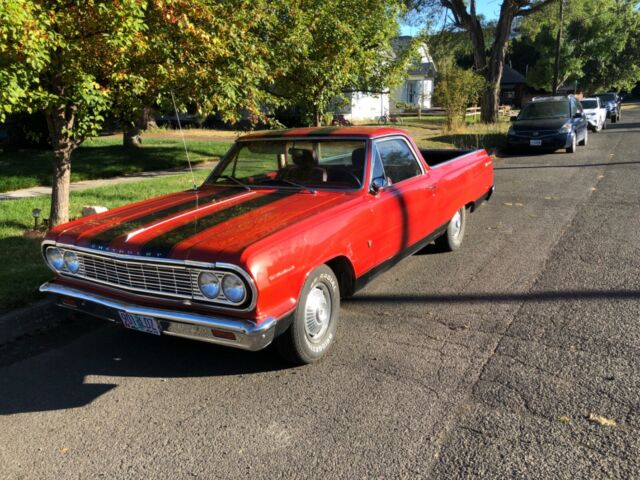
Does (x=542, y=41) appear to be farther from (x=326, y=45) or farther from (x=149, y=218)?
(x=149, y=218)

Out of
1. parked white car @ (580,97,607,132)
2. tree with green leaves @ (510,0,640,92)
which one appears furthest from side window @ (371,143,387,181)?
tree with green leaves @ (510,0,640,92)

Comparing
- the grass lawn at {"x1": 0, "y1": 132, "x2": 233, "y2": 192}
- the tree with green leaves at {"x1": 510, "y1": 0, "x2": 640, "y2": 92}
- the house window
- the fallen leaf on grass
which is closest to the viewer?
the fallen leaf on grass

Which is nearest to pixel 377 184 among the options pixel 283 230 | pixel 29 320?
pixel 283 230

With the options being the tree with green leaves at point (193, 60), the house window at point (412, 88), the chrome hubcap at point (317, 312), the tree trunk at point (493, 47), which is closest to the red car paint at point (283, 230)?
the chrome hubcap at point (317, 312)

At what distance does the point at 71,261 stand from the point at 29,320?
1.04 meters

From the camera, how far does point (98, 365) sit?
391cm

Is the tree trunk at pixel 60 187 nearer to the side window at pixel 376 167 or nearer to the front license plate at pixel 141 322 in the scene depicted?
the front license plate at pixel 141 322

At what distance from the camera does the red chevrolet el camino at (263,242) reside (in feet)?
10.7

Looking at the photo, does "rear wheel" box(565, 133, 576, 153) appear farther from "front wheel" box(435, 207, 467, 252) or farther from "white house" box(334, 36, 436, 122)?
"front wheel" box(435, 207, 467, 252)

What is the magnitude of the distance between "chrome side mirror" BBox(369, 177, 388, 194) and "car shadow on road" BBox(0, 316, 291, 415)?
1576 millimetres

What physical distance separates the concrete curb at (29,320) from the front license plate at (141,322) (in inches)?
43.2

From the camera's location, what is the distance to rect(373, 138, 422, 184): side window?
491cm

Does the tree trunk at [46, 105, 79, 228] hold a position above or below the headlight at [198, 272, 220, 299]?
above

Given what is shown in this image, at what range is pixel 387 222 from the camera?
4.52m
